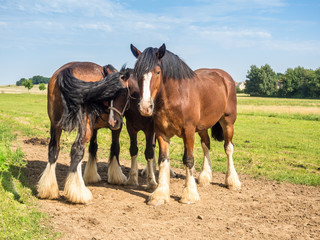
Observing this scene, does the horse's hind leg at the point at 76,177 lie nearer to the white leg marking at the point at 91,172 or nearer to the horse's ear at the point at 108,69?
the horse's ear at the point at 108,69

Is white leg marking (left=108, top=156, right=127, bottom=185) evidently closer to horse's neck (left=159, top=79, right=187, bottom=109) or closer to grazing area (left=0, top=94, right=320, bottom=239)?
grazing area (left=0, top=94, right=320, bottom=239)

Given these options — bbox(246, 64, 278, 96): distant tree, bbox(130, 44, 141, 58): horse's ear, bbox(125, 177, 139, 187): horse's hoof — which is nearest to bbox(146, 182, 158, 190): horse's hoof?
bbox(125, 177, 139, 187): horse's hoof

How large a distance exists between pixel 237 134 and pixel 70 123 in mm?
11676

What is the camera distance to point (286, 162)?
9.21 meters

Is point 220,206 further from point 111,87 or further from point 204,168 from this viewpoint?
point 111,87

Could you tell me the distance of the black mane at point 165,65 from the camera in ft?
15.9

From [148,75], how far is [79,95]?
1.16 metres

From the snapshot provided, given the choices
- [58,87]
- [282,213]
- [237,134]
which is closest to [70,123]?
[58,87]

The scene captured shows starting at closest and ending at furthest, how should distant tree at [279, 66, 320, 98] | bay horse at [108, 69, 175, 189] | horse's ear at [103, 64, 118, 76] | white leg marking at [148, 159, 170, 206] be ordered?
white leg marking at [148, 159, 170, 206] → horse's ear at [103, 64, 118, 76] → bay horse at [108, 69, 175, 189] → distant tree at [279, 66, 320, 98]

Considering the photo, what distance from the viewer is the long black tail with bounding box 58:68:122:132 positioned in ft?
16.6

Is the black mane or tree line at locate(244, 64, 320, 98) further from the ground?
tree line at locate(244, 64, 320, 98)

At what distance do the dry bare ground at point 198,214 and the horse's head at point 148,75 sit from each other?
1.59m

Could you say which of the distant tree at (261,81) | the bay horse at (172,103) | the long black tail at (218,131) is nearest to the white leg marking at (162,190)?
the bay horse at (172,103)

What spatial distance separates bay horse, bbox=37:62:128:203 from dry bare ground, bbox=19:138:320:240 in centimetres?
29
